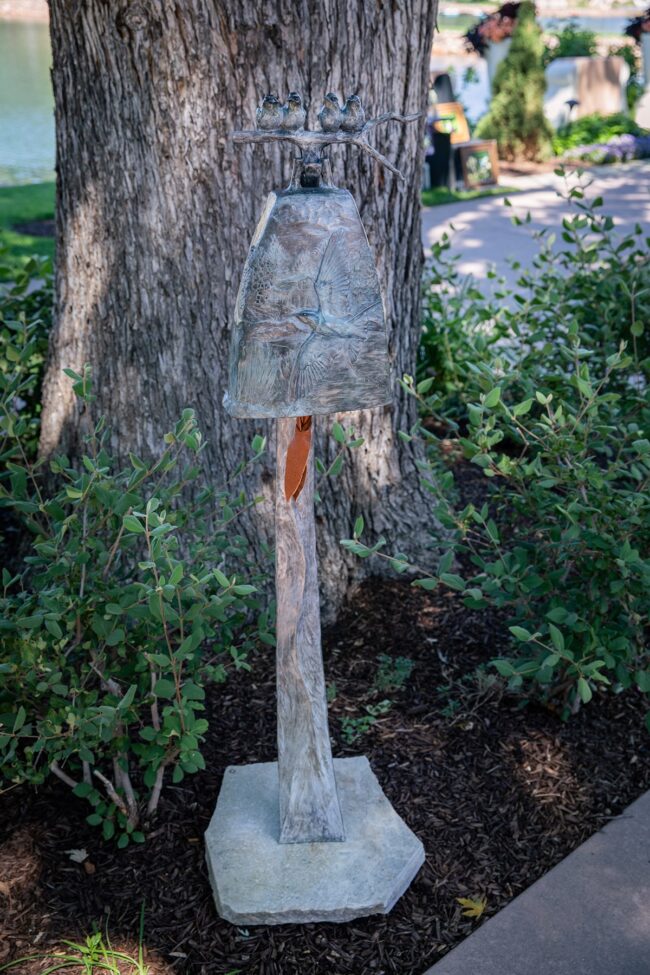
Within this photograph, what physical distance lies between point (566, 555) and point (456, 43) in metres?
32.8

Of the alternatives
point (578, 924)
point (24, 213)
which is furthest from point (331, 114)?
point (24, 213)

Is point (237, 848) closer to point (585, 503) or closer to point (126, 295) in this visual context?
point (585, 503)

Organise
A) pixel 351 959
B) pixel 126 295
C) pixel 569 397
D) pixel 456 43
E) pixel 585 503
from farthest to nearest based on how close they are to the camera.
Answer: pixel 456 43 → pixel 569 397 → pixel 126 295 → pixel 585 503 → pixel 351 959

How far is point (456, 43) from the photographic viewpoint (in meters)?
32.3

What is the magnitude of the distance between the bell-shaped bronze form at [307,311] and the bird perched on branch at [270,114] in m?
0.12

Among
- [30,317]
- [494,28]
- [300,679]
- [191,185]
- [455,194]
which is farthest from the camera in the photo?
[494,28]

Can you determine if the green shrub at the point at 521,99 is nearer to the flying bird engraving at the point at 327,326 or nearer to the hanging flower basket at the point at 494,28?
the hanging flower basket at the point at 494,28

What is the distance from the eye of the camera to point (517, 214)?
11133mm

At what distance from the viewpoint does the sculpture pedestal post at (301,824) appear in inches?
103

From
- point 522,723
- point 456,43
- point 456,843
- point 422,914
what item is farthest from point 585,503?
point 456,43

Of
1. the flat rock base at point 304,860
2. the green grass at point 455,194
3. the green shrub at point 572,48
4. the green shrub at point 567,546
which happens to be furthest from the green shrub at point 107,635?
the green shrub at point 572,48

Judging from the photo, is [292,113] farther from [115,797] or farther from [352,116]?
[115,797]

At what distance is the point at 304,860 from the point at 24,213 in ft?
33.6

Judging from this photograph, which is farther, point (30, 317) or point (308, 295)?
point (30, 317)
